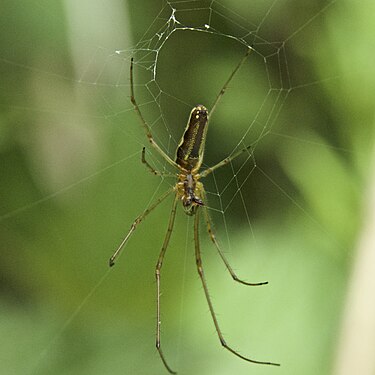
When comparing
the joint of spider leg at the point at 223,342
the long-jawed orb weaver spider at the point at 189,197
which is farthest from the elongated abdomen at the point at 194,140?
the joint of spider leg at the point at 223,342

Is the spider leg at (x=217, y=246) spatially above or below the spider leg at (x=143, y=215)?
below

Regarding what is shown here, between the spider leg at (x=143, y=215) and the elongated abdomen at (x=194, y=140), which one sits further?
the spider leg at (x=143, y=215)

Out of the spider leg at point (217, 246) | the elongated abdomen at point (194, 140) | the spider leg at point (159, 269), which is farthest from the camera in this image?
the spider leg at point (217, 246)

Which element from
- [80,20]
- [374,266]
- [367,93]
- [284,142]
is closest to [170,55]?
[80,20]

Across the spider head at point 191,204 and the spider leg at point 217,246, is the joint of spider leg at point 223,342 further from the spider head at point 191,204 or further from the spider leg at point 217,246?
the spider head at point 191,204

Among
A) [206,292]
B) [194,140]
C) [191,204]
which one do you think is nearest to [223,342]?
[206,292]

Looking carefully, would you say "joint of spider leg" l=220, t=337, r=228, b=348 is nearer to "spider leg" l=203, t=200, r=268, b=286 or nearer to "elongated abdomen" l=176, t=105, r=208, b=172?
"spider leg" l=203, t=200, r=268, b=286
